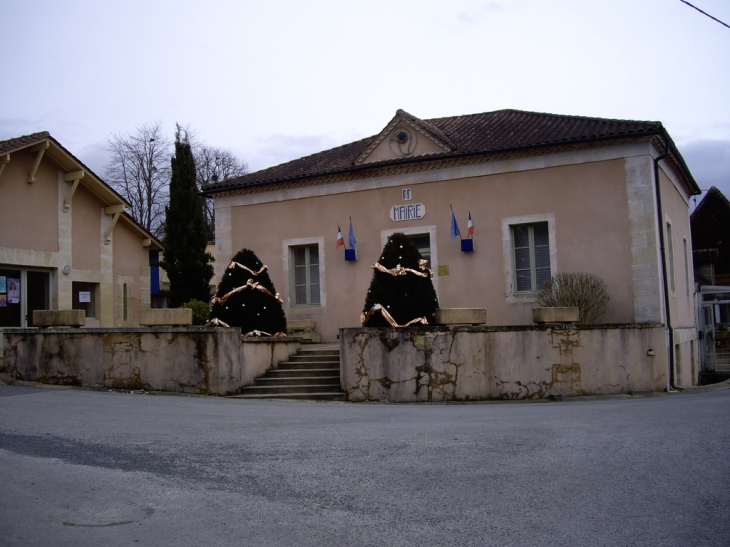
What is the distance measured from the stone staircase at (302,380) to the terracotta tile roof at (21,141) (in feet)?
27.8

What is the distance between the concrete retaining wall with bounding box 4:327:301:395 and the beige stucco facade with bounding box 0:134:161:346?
→ 199 inches

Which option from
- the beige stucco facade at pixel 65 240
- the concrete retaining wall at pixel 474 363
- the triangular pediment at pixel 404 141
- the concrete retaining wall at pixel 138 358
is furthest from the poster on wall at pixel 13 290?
the concrete retaining wall at pixel 474 363

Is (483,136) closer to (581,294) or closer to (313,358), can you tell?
(581,294)

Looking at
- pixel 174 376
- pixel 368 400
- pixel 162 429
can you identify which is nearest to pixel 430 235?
pixel 368 400

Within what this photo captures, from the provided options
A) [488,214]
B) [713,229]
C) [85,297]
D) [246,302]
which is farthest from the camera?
[713,229]

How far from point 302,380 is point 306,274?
6.20 metres

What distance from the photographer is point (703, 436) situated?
783 centimetres

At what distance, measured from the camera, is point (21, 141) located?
1836 cm

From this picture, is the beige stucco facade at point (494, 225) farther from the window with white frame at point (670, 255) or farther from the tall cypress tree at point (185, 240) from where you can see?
the tall cypress tree at point (185, 240)

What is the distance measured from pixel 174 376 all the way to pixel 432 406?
14.1 feet

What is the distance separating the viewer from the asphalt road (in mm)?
4906

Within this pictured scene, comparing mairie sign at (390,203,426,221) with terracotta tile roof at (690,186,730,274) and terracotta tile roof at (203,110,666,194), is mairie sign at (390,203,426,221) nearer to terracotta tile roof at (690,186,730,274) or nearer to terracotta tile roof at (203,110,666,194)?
terracotta tile roof at (203,110,666,194)

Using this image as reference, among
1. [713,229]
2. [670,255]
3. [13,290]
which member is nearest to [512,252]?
[670,255]

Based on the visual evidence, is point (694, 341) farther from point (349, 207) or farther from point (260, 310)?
point (260, 310)
